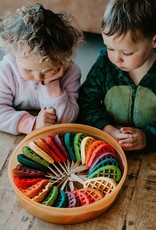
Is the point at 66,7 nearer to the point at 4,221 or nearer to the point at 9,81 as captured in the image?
the point at 9,81

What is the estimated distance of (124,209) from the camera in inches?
35.4

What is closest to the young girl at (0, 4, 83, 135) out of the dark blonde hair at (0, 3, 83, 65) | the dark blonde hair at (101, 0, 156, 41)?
the dark blonde hair at (0, 3, 83, 65)

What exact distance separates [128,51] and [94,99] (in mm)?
202

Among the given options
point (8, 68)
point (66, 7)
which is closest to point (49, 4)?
point (66, 7)

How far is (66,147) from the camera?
0.99m

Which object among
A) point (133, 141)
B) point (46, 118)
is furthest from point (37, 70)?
point (133, 141)

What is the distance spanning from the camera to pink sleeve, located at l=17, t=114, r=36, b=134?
3.40ft

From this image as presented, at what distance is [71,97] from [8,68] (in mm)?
160

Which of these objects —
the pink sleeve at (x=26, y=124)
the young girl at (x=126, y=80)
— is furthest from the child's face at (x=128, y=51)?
the pink sleeve at (x=26, y=124)

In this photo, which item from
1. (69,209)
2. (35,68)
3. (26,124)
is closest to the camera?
(69,209)

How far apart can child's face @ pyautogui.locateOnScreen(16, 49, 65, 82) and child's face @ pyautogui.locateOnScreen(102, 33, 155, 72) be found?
13 centimetres

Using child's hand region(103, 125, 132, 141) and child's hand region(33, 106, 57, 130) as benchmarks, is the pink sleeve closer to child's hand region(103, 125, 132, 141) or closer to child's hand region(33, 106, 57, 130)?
child's hand region(33, 106, 57, 130)

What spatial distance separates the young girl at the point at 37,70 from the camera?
35.7 inches

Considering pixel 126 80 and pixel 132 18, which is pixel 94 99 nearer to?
pixel 126 80
